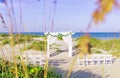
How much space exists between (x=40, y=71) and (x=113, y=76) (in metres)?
4.67

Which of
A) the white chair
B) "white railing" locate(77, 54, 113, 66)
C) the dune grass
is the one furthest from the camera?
the white chair

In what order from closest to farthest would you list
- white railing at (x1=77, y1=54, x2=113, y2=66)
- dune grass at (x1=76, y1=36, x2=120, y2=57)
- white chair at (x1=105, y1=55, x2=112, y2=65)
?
dune grass at (x1=76, y1=36, x2=120, y2=57) → white railing at (x1=77, y1=54, x2=113, y2=66) → white chair at (x1=105, y1=55, x2=112, y2=65)

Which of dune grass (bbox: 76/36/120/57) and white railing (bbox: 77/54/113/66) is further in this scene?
white railing (bbox: 77/54/113/66)

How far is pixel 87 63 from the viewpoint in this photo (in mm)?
11617

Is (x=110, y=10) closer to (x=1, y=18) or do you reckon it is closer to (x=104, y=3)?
(x=104, y=3)

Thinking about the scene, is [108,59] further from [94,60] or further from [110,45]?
[110,45]

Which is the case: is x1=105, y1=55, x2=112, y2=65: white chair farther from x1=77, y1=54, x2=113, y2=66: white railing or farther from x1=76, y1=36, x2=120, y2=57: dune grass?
x1=76, y1=36, x2=120, y2=57: dune grass

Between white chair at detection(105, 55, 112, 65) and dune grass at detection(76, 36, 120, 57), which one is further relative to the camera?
white chair at detection(105, 55, 112, 65)

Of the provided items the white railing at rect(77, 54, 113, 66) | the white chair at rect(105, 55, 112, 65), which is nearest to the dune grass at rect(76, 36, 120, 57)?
the white chair at rect(105, 55, 112, 65)

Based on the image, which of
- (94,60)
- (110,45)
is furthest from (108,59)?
(110,45)

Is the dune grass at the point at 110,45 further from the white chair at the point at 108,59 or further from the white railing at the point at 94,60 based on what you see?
the white railing at the point at 94,60

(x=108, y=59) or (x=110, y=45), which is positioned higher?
(x=110, y=45)

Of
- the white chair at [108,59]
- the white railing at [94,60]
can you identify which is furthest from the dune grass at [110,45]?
the white railing at [94,60]

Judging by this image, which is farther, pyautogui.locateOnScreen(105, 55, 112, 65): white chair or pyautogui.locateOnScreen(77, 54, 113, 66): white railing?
pyautogui.locateOnScreen(105, 55, 112, 65): white chair
